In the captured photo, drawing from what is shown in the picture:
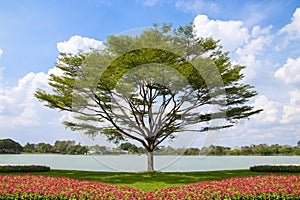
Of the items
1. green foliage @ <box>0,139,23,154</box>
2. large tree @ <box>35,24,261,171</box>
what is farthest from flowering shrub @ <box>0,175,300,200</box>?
green foliage @ <box>0,139,23,154</box>

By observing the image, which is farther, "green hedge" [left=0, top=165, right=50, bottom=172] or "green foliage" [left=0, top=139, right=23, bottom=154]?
"green foliage" [left=0, top=139, right=23, bottom=154]

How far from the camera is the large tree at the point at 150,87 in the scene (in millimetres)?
11320

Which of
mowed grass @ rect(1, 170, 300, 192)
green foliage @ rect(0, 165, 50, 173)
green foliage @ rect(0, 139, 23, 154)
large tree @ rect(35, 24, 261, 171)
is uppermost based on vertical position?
large tree @ rect(35, 24, 261, 171)

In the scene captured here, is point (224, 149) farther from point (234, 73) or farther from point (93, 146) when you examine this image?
point (93, 146)

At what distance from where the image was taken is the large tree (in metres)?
11.3

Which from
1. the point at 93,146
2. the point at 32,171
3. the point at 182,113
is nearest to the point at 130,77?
the point at 182,113

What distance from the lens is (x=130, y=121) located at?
13133 mm

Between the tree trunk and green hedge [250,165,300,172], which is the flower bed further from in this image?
green hedge [250,165,300,172]

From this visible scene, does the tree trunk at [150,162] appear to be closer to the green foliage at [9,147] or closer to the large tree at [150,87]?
the large tree at [150,87]

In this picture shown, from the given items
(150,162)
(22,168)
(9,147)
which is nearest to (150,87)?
(150,162)

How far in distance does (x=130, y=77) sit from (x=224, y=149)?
7.52 meters

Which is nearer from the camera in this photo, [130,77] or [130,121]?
[130,77]

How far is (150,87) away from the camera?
41.2ft

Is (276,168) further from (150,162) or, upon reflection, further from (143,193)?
(143,193)
